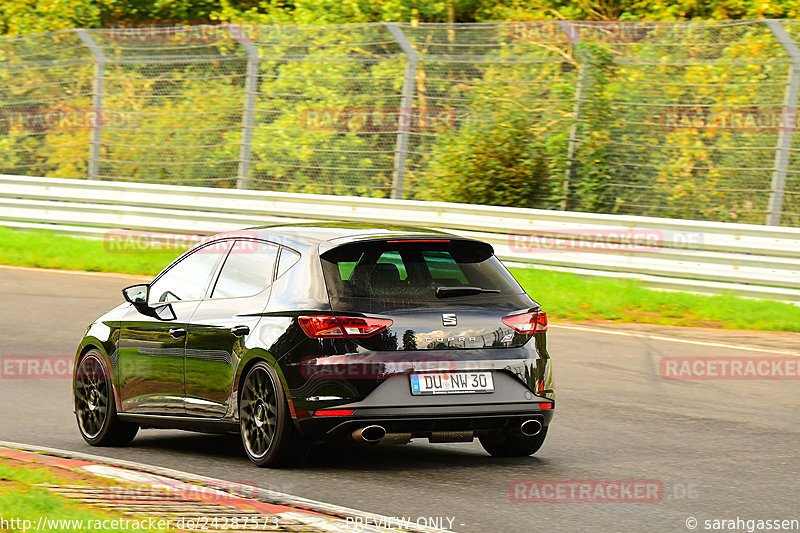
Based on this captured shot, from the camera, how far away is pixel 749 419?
395 inches

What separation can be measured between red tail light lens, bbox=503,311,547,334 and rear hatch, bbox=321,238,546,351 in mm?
15

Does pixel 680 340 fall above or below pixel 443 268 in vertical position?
below

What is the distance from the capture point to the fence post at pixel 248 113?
67.6 ft

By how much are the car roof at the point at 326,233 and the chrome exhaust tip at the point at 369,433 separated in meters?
1.13

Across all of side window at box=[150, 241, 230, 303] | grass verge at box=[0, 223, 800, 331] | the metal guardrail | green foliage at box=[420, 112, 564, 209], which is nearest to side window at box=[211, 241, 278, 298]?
side window at box=[150, 241, 230, 303]

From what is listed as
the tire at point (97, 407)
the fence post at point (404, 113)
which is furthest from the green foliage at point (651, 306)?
the tire at point (97, 407)

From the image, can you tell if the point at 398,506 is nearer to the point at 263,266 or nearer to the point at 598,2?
the point at 263,266

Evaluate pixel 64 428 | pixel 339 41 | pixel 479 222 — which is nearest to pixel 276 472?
pixel 64 428

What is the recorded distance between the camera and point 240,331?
7.98 meters

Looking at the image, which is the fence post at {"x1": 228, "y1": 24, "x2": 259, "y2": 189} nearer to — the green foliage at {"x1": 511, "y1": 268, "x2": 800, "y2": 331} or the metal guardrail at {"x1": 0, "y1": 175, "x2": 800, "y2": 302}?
the metal guardrail at {"x1": 0, "y1": 175, "x2": 800, "y2": 302}

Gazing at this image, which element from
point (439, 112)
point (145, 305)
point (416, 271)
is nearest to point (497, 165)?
point (439, 112)

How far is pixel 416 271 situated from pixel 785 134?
405 inches

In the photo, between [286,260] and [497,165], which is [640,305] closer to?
[497,165]

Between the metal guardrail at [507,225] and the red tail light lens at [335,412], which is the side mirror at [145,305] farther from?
the metal guardrail at [507,225]
